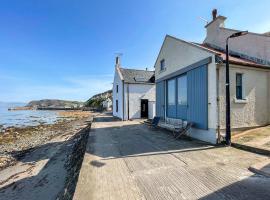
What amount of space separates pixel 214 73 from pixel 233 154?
3.60 m

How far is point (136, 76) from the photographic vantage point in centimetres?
2359

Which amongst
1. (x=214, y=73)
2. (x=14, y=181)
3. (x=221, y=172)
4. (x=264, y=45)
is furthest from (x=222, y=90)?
(x=14, y=181)

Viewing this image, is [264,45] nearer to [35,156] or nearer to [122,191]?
[122,191]

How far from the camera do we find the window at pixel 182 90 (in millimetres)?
10945

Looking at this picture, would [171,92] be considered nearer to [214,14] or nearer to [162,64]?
[162,64]

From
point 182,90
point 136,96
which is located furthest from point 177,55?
point 136,96

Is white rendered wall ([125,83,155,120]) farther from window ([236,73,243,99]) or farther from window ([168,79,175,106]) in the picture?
window ([236,73,243,99])

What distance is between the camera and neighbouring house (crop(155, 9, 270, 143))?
27.2 ft

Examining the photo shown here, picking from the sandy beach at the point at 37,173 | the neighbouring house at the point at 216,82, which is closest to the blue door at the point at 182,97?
the neighbouring house at the point at 216,82

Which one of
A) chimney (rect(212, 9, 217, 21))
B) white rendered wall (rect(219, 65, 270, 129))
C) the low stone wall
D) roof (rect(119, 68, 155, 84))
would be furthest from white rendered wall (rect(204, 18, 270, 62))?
roof (rect(119, 68, 155, 84))

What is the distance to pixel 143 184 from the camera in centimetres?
432

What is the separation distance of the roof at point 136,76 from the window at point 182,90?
10930 millimetres

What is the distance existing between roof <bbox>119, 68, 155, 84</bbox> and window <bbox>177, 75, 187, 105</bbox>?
1093cm

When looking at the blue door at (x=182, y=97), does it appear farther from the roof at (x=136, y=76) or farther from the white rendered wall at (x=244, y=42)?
the roof at (x=136, y=76)
